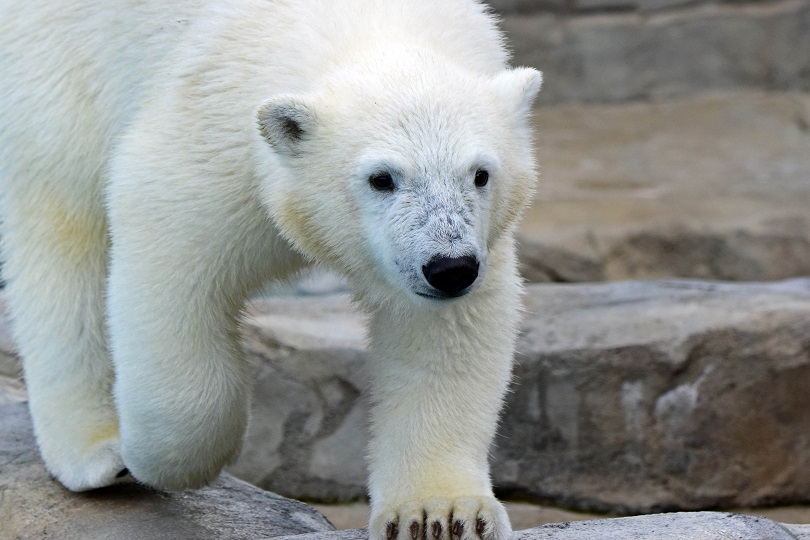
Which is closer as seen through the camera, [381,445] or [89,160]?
[381,445]

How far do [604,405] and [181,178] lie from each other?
7.97 feet

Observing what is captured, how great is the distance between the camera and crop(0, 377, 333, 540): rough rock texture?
10.7 ft

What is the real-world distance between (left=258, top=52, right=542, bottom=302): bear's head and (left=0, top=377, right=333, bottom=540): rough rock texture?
0.99 meters

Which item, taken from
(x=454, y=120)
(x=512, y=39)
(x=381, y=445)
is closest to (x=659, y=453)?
(x=381, y=445)

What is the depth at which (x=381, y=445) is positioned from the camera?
289 centimetres

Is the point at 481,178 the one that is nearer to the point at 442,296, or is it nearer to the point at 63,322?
the point at 442,296

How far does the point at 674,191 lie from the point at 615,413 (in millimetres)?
3156

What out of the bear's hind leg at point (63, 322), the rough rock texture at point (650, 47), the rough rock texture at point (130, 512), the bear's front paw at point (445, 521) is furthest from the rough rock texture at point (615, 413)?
the rough rock texture at point (650, 47)

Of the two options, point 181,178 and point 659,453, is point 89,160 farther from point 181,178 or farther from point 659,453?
point 659,453

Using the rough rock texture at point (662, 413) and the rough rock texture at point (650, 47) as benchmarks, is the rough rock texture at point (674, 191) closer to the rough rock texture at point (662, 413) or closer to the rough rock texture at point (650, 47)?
the rough rock texture at point (650, 47)

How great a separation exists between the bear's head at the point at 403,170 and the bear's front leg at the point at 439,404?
15 centimetres

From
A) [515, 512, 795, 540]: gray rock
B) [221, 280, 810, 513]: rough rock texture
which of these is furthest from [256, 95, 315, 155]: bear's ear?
[221, 280, 810, 513]: rough rock texture

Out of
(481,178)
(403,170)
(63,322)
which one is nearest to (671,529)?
(481,178)

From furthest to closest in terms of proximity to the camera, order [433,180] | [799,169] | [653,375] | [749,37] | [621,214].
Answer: [749,37] → [799,169] → [621,214] → [653,375] → [433,180]
